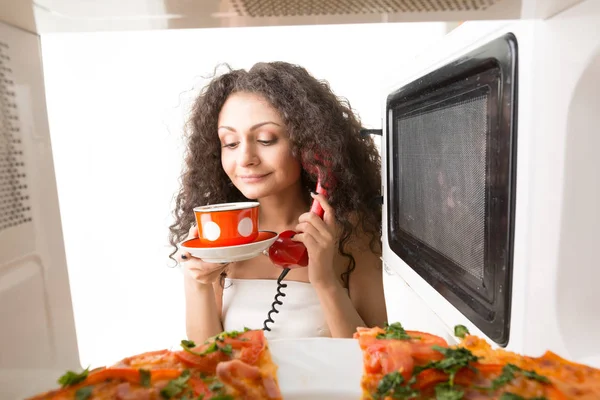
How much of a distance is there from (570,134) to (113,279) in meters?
1.23

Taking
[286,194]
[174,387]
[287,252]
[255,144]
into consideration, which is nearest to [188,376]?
[174,387]

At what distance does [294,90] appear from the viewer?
1.09 metres

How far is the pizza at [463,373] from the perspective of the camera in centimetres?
41

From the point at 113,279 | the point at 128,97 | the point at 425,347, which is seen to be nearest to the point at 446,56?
the point at 425,347

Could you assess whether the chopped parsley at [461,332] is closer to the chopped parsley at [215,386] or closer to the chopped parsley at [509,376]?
the chopped parsley at [509,376]

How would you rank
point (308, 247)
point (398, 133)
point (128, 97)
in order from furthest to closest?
point (128, 97) < point (308, 247) < point (398, 133)

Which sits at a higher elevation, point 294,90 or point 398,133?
point 294,90

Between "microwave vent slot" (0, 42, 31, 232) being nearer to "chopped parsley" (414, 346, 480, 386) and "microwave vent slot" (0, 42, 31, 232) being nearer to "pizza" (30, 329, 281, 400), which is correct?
"pizza" (30, 329, 281, 400)

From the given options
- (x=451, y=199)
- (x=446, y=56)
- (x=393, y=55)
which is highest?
(x=393, y=55)

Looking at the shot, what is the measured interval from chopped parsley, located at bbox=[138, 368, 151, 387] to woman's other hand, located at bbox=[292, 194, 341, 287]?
0.61 meters

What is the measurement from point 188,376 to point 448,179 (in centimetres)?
50

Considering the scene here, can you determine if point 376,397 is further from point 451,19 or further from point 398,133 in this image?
point 398,133

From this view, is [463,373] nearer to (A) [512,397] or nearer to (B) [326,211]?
(A) [512,397]

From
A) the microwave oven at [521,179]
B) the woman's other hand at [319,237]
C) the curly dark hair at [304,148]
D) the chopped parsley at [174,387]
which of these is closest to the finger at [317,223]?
the woman's other hand at [319,237]
